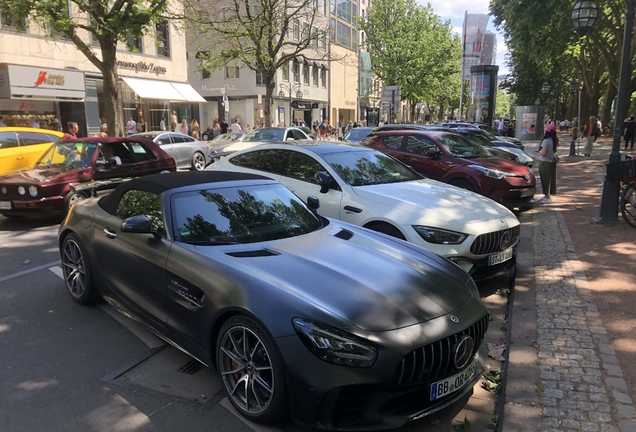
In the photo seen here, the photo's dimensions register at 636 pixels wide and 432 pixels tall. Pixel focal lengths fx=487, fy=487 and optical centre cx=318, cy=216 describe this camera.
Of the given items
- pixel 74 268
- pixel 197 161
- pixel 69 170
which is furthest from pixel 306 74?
pixel 74 268

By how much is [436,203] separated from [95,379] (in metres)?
3.96

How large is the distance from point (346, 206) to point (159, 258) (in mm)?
2775

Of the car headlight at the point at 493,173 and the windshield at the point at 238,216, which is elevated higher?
the windshield at the point at 238,216

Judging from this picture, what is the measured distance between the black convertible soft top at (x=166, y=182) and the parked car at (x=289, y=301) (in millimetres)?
19

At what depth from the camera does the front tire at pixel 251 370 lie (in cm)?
284

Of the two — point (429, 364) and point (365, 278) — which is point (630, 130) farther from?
point (429, 364)

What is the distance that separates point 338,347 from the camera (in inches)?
106

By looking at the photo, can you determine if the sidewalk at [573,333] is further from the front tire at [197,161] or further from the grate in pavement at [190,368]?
the front tire at [197,161]

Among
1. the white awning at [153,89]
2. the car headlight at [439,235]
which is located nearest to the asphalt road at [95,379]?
the car headlight at [439,235]

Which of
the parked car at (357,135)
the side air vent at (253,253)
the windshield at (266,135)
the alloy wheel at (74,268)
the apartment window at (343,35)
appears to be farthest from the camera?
the apartment window at (343,35)

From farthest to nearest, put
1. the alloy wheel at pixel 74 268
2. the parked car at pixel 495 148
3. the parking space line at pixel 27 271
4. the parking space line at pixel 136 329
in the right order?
the parked car at pixel 495 148
the parking space line at pixel 27 271
the alloy wheel at pixel 74 268
the parking space line at pixel 136 329

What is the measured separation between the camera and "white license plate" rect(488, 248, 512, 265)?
5.22 m

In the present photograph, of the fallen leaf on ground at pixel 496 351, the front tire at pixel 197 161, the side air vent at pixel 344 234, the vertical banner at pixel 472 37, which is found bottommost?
the fallen leaf on ground at pixel 496 351

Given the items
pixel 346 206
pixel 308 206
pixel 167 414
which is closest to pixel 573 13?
pixel 346 206
